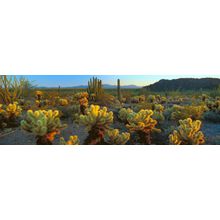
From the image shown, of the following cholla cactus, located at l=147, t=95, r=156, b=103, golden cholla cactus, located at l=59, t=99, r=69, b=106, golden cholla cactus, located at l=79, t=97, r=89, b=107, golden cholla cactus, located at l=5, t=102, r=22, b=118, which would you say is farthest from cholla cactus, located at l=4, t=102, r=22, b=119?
A: cholla cactus, located at l=147, t=95, r=156, b=103

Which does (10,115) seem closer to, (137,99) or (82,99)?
(82,99)

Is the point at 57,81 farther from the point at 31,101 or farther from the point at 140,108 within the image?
the point at 140,108

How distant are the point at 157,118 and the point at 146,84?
0.61 meters

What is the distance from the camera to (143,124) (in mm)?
5113

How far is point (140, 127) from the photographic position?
16.8ft

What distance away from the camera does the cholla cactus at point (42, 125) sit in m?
4.91

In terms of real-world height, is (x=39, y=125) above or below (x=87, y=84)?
below

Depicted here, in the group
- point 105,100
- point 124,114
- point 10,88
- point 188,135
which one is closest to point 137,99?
point 124,114

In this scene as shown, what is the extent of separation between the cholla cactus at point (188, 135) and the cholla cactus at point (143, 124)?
30cm

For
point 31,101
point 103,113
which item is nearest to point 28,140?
point 31,101

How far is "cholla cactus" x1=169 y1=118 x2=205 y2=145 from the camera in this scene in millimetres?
5035

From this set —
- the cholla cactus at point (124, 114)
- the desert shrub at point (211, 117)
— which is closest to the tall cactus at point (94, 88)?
the cholla cactus at point (124, 114)

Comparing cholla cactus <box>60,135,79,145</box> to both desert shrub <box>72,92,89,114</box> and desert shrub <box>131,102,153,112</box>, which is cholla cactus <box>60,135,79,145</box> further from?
desert shrub <box>131,102,153,112</box>

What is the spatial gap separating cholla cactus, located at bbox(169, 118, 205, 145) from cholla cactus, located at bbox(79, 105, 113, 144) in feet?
3.31
